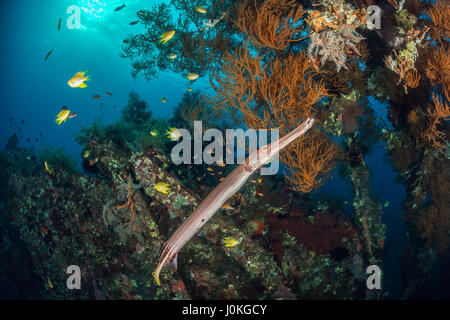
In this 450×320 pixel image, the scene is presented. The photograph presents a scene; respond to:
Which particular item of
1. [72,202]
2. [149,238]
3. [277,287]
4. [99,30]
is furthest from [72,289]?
[99,30]

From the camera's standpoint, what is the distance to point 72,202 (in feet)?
Result: 16.7

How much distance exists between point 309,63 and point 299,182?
10.0 feet

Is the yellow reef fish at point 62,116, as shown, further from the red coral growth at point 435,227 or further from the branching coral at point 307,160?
the red coral growth at point 435,227

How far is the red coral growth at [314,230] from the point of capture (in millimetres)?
6020

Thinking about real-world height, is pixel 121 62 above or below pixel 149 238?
above

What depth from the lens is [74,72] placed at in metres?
75.1

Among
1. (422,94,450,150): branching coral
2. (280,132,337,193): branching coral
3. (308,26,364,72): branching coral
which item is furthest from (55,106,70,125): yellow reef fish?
(422,94,450,150): branching coral

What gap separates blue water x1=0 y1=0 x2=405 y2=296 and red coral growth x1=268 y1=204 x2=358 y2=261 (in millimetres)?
1021

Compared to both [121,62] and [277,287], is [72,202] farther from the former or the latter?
[121,62]

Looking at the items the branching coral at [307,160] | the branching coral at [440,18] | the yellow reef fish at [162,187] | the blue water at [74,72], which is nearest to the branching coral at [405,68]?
the branching coral at [440,18]

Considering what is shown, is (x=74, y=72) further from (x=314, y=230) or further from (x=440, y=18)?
(x=440, y=18)

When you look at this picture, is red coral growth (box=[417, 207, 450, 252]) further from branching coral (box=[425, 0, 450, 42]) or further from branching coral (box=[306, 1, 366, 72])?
branching coral (box=[306, 1, 366, 72])

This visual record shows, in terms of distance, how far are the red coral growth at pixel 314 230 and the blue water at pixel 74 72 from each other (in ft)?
3.35

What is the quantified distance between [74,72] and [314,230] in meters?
95.0
